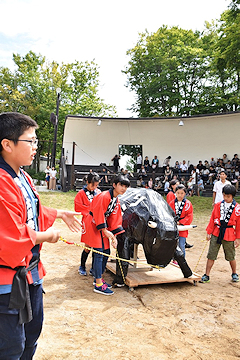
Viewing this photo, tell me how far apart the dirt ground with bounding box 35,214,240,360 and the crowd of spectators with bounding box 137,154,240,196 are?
1180 cm

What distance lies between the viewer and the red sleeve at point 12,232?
159 centimetres

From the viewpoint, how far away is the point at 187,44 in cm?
2544

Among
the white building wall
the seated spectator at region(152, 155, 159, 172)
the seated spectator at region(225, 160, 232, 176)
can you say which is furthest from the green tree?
the seated spectator at region(225, 160, 232, 176)

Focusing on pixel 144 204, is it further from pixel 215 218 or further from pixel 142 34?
pixel 142 34

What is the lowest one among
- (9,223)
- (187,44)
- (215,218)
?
(215,218)

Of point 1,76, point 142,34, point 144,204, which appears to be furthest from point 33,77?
point 144,204

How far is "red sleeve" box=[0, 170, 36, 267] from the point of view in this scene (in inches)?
62.5

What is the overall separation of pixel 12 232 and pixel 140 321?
8.59 ft

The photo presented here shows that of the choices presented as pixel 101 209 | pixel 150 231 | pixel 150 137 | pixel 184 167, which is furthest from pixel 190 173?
pixel 101 209

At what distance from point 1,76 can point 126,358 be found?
102ft

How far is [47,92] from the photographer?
27859 millimetres

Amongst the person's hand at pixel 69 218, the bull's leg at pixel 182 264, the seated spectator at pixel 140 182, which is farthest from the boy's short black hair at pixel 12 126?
the seated spectator at pixel 140 182

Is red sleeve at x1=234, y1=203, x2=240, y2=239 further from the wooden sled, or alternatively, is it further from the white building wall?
the white building wall

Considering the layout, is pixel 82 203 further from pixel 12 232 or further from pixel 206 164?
Result: pixel 206 164
